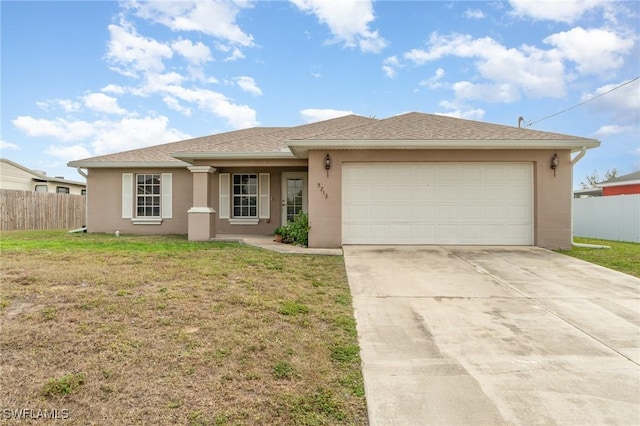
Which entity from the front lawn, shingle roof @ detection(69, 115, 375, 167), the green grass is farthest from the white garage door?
the front lawn

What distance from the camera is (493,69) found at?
1559 cm

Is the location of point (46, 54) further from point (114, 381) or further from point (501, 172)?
point (501, 172)

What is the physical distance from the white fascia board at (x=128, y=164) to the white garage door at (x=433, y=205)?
6.61m

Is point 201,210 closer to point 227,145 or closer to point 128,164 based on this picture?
point 227,145

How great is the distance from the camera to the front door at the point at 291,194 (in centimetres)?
1213

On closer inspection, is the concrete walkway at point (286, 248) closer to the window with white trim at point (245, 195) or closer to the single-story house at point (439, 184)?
the single-story house at point (439, 184)

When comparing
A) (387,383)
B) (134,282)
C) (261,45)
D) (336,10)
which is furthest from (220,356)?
(261,45)

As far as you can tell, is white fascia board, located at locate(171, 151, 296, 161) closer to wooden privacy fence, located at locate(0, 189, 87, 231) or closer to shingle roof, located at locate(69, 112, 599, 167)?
shingle roof, located at locate(69, 112, 599, 167)

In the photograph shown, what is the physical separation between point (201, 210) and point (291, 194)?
3.26 meters

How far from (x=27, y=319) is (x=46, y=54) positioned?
1003 cm

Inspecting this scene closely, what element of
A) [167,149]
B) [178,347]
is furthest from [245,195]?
[178,347]

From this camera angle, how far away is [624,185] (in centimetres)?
1931

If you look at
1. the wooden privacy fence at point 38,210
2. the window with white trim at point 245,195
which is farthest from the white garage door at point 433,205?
the wooden privacy fence at point 38,210

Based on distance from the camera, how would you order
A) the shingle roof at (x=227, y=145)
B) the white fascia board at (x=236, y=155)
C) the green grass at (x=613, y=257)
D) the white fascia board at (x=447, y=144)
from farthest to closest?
the shingle roof at (x=227, y=145)
the white fascia board at (x=236, y=155)
the white fascia board at (x=447, y=144)
the green grass at (x=613, y=257)
